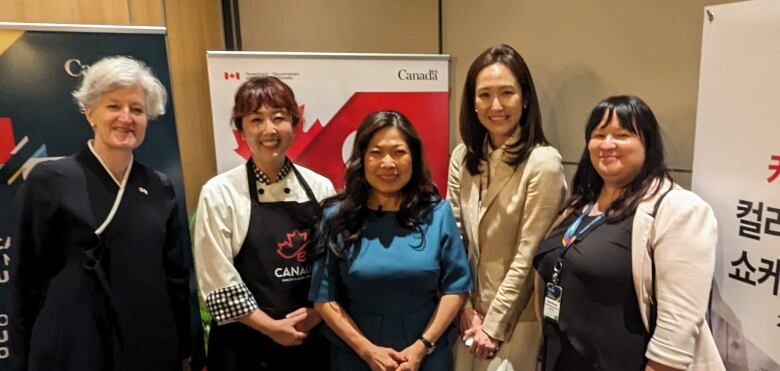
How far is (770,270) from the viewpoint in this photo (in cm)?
147

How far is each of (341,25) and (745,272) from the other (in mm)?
2515

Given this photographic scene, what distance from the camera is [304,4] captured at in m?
3.14

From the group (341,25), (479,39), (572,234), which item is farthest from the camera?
(341,25)

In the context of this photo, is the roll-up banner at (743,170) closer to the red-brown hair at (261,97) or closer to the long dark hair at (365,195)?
the long dark hair at (365,195)

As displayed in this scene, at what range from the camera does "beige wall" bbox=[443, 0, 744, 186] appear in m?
1.93

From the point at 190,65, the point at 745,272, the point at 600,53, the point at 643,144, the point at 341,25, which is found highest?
the point at 341,25

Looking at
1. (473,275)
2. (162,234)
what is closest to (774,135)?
(473,275)

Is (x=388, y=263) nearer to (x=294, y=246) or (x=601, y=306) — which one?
(x=294, y=246)

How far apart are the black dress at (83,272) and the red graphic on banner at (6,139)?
0.29 m

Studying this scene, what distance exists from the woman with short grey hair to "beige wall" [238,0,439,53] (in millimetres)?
1377

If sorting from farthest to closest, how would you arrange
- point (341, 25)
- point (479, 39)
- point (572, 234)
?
point (341, 25), point (479, 39), point (572, 234)

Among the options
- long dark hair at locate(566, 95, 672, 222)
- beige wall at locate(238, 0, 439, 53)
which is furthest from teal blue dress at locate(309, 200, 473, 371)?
beige wall at locate(238, 0, 439, 53)

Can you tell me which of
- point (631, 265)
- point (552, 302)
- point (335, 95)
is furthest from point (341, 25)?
point (631, 265)

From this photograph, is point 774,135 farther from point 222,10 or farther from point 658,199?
point 222,10
